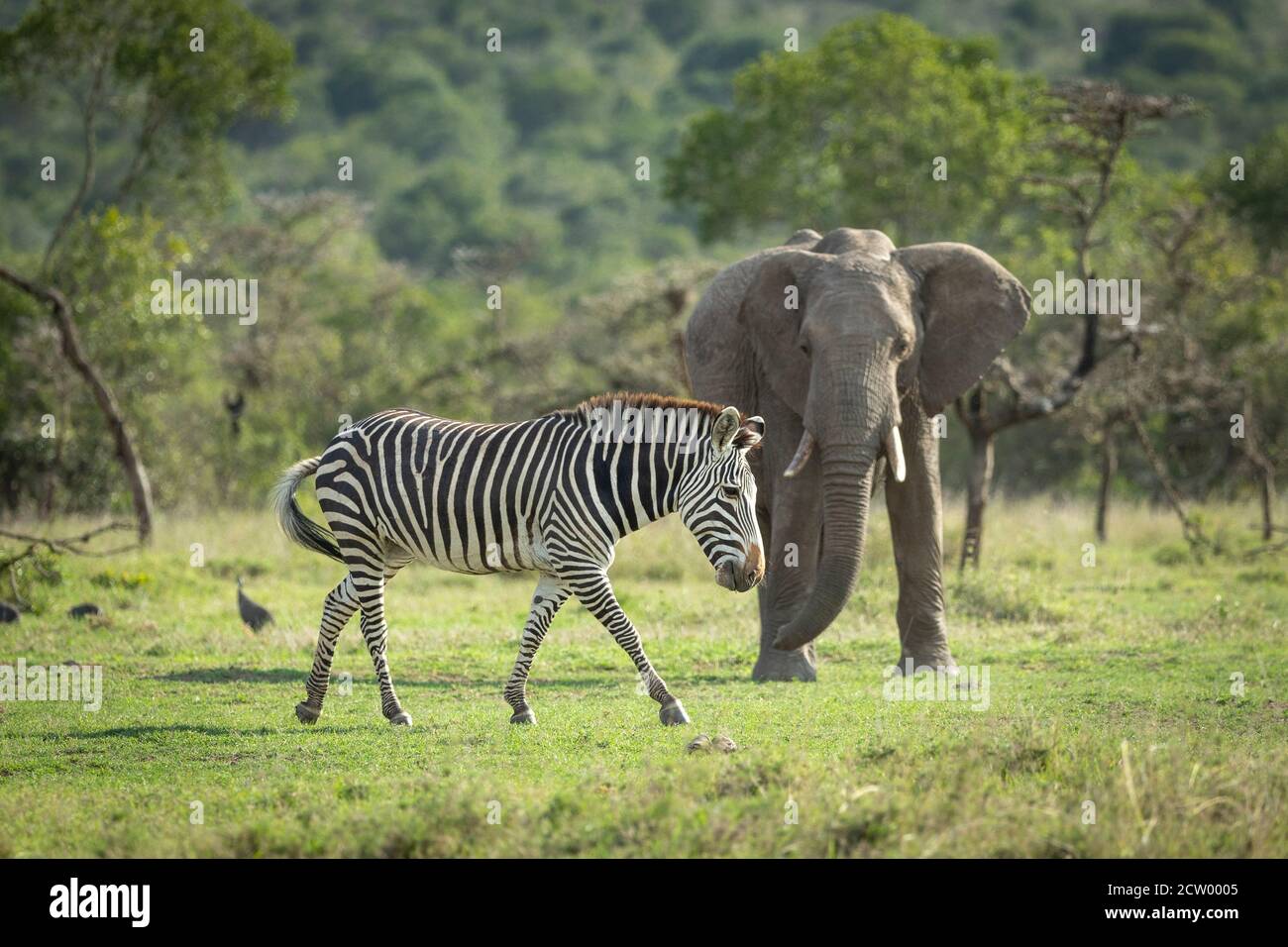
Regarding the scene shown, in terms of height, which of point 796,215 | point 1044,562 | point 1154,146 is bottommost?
point 1044,562

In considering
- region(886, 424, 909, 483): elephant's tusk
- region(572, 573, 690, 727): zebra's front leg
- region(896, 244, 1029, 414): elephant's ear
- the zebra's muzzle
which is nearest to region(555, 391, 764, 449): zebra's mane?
the zebra's muzzle

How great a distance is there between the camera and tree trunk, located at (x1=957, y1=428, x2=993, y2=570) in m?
19.0

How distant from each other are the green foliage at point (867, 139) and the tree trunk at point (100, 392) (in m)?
17.6

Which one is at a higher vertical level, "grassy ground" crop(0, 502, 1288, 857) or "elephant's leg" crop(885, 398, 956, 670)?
"elephant's leg" crop(885, 398, 956, 670)

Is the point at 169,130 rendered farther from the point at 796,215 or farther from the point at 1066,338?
the point at 1066,338

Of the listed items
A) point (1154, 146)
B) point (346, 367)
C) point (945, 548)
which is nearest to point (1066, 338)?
point (945, 548)

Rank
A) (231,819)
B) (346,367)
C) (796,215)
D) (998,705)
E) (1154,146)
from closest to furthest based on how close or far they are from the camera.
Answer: (231,819) < (998,705) < (346,367) < (796,215) < (1154,146)

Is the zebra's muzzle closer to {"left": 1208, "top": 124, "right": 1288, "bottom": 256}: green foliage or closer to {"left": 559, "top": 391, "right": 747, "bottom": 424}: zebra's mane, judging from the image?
{"left": 559, "top": 391, "right": 747, "bottom": 424}: zebra's mane

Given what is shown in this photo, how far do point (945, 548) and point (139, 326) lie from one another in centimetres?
1368

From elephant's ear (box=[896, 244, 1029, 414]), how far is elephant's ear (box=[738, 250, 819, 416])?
2.82 ft

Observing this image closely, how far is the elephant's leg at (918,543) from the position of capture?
12.8 meters

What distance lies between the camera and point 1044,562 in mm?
19438

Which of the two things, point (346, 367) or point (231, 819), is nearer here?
point (231, 819)

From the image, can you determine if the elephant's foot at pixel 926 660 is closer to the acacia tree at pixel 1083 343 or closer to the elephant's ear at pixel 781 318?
the elephant's ear at pixel 781 318
